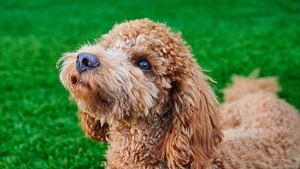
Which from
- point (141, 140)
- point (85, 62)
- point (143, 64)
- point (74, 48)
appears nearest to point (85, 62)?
point (85, 62)

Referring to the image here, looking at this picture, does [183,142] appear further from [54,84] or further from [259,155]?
[54,84]

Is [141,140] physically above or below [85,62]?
below

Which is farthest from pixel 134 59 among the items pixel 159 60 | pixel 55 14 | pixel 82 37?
pixel 55 14

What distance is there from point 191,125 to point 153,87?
0.27m

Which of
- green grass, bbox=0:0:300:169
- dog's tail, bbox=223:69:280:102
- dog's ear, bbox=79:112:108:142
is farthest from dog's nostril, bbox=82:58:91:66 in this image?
dog's tail, bbox=223:69:280:102

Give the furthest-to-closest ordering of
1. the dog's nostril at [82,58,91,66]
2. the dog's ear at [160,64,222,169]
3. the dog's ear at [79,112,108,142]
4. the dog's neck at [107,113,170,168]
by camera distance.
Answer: the dog's ear at [79,112,108,142]
the dog's neck at [107,113,170,168]
the dog's ear at [160,64,222,169]
the dog's nostril at [82,58,91,66]

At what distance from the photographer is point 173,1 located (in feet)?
35.9

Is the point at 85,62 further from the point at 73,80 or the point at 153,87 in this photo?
the point at 153,87

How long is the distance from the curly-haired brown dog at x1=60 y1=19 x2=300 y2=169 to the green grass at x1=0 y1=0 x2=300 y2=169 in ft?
3.81

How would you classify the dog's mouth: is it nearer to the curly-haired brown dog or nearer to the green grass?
the curly-haired brown dog

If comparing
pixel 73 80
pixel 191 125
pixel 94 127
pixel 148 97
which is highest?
pixel 73 80

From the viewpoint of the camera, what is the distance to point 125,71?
2.61m

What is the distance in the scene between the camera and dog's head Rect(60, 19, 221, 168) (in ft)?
8.42

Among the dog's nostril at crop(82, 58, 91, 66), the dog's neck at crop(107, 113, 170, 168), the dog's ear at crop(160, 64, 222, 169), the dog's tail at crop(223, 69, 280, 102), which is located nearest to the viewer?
the dog's nostril at crop(82, 58, 91, 66)
